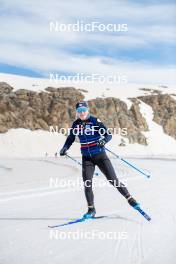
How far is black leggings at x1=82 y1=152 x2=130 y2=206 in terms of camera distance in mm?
7148

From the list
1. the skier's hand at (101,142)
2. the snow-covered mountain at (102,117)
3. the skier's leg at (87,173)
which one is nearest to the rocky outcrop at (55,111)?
the snow-covered mountain at (102,117)

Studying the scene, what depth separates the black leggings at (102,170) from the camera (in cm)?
715

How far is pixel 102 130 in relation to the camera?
713 cm

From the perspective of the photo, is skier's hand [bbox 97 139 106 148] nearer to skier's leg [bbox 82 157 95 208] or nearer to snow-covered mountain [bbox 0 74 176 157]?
skier's leg [bbox 82 157 95 208]

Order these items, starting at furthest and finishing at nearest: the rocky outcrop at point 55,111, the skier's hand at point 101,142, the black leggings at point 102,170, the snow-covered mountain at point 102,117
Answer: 1. the rocky outcrop at point 55,111
2. the snow-covered mountain at point 102,117
3. the black leggings at point 102,170
4. the skier's hand at point 101,142

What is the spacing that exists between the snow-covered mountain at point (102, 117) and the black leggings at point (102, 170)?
5473 centimetres

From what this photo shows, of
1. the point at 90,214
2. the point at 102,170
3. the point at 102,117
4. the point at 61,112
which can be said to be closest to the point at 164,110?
the point at 102,117

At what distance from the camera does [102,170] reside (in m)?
7.26

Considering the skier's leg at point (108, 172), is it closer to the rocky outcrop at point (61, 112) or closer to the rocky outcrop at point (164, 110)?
the rocky outcrop at point (61, 112)

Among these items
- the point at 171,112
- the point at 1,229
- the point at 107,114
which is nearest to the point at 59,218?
the point at 1,229

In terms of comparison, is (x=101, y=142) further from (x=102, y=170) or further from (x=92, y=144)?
(x=102, y=170)

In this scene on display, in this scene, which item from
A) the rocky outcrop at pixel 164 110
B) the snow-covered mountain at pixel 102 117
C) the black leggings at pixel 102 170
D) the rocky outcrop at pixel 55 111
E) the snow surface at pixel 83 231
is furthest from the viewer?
the rocky outcrop at pixel 164 110

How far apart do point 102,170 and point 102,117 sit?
2703 inches

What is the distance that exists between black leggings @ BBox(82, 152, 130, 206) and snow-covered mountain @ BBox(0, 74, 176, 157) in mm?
54731
